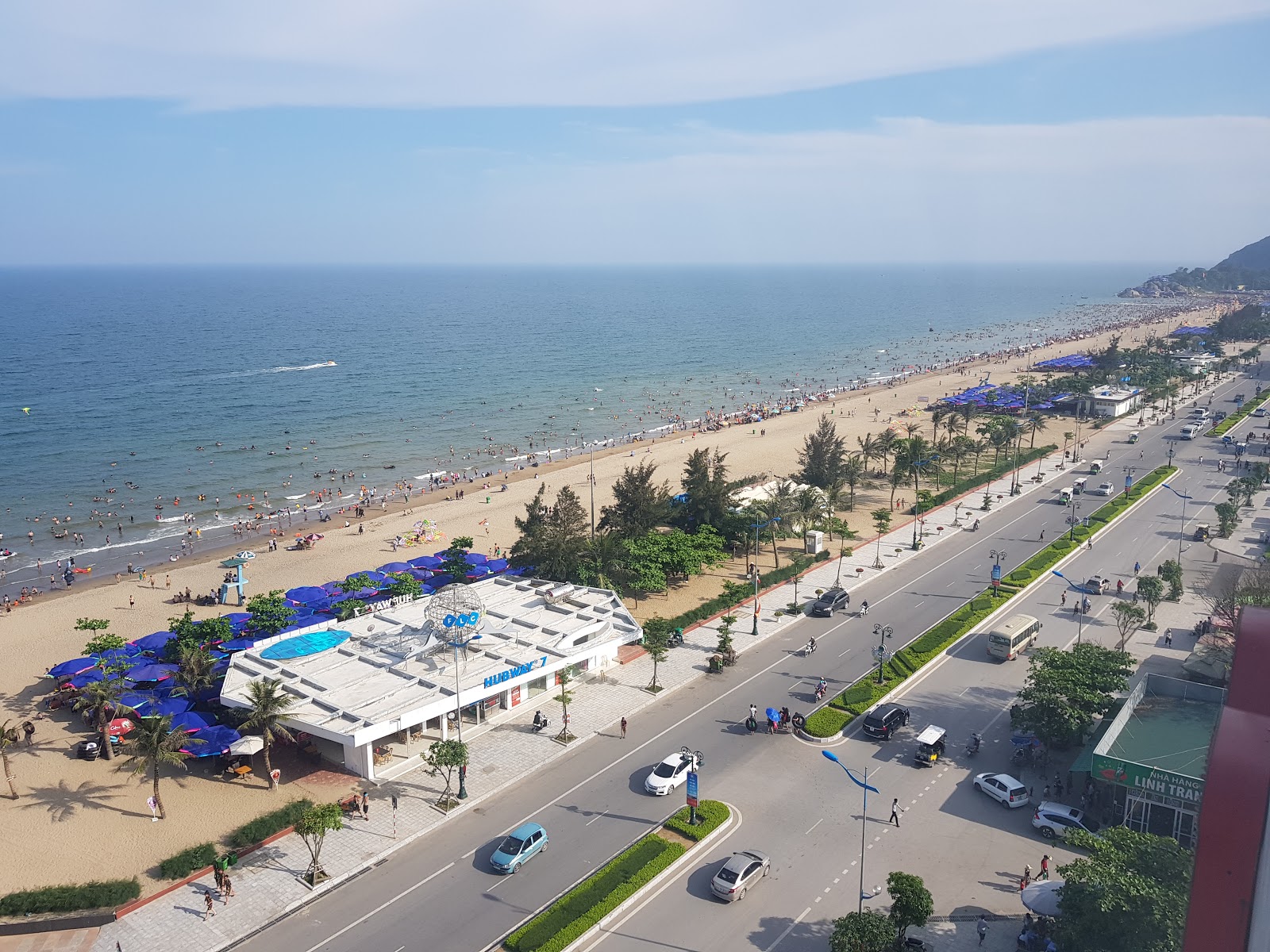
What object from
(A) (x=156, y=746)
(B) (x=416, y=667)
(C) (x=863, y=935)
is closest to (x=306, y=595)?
(B) (x=416, y=667)

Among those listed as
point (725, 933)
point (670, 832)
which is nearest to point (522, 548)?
point (670, 832)

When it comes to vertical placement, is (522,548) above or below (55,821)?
above

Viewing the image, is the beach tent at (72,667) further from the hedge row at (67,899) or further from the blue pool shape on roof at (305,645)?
the hedge row at (67,899)

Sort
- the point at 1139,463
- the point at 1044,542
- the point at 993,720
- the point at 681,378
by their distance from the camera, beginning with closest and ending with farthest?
1. the point at 993,720
2. the point at 1044,542
3. the point at 1139,463
4. the point at 681,378

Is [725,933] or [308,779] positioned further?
[308,779]

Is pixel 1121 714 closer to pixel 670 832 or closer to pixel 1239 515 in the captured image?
pixel 670 832

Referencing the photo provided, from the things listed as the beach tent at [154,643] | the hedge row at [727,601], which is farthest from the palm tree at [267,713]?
the hedge row at [727,601]

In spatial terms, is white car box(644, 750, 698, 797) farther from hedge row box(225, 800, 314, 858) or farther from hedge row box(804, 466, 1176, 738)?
hedge row box(225, 800, 314, 858)
